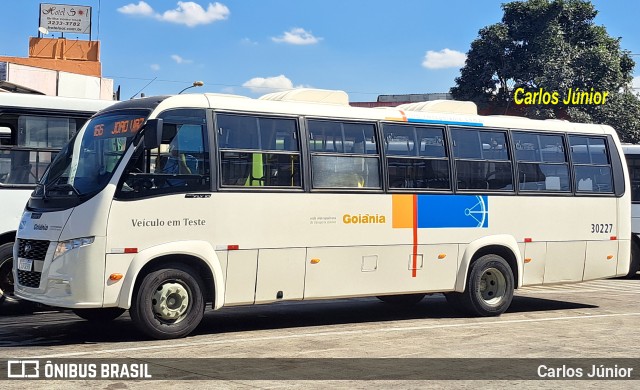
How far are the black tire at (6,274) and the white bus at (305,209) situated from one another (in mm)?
1866

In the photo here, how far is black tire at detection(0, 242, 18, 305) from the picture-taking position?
13.4m

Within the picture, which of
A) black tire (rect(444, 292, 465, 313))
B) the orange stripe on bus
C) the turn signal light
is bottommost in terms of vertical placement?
black tire (rect(444, 292, 465, 313))

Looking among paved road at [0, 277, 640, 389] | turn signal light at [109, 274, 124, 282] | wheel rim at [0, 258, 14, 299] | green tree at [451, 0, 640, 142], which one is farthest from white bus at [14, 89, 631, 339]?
green tree at [451, 0, 640, 142]

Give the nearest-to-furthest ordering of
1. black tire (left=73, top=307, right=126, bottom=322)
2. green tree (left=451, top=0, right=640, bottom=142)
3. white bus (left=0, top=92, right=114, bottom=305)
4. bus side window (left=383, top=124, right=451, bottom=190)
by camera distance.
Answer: black tire (left=73, top=307, right=126, bottom=322)
bus side window (left=383, top=124, right=451, bottom=190)
white bus (left=0, top=92, right=114, bottom=305)
green tree (left=451, top=0, right=640, bottom=142)

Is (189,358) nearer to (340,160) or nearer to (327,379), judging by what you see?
(327,379)

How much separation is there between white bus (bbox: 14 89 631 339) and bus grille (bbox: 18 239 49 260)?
0.10 ft

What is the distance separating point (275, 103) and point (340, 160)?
120 centimetres

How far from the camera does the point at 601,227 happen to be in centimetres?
1562

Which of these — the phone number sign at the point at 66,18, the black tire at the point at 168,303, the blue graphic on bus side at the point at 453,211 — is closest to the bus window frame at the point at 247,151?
the black tire at the point at 168,303

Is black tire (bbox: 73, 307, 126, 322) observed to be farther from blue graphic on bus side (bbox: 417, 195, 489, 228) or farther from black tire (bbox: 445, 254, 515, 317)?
A: black tire (bbox: 445, 254, 515, 317)

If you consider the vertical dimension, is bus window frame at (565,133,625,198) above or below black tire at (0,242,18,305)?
above

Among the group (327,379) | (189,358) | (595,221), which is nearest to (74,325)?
(189,358)

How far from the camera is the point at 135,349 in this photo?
1022cm

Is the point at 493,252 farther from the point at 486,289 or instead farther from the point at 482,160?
the point at 482,160
